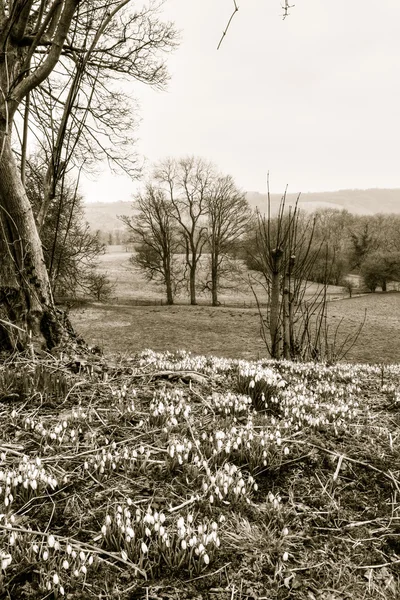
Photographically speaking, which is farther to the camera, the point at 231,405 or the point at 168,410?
the point at 231,405

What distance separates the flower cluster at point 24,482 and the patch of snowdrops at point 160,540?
519mm

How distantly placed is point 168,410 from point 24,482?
4.51ft

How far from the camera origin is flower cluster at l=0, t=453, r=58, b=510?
2.46m

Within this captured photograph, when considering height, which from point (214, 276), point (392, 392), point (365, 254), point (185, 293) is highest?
point (365, 254)

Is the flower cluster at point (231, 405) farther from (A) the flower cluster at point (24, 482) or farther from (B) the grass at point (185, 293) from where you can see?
(B) the grass at point (185, 293)

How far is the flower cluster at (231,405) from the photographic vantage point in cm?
377

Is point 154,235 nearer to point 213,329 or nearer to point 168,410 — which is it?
point 213,329

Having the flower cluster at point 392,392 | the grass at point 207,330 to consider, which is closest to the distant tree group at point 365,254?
the grass at point 207,330

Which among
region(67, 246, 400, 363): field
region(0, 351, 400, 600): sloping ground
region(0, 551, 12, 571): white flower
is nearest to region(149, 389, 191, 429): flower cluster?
region(0, 351, 400, 600): sloping ground

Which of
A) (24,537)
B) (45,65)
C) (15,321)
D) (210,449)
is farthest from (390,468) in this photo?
(45,65)

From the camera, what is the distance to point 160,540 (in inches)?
84.6

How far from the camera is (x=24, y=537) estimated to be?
6.94 ft

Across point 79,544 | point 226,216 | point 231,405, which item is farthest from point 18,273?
point 226,216

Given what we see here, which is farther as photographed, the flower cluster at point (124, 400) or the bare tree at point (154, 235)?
the bare tree at point (154, 235)
